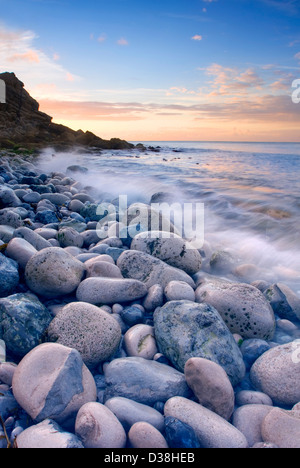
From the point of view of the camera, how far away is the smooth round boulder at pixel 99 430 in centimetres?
149

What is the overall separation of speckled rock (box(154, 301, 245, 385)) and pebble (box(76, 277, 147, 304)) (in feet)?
1.10

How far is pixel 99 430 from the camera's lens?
1.50m

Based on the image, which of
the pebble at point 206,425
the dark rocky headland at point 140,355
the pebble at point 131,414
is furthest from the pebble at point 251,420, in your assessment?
the pebble at point 131,414

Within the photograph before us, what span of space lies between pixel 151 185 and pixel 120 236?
6229mm

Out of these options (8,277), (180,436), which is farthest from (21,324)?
(180,436)

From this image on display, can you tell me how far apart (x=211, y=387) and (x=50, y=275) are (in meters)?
1.44

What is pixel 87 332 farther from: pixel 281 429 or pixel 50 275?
pixel 281 429

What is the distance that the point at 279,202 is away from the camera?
7551 millimetres

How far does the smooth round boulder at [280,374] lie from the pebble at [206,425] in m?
0.48

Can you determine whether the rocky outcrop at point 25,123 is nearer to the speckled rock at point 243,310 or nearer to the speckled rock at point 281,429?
the speckled rock at point 243,310

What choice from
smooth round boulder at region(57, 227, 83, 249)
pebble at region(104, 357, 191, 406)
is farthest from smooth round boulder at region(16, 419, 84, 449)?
smooth round boulder at region(57, 227, 83, 249)

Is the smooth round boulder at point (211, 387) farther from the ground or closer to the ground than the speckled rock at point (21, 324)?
closer to the ground
